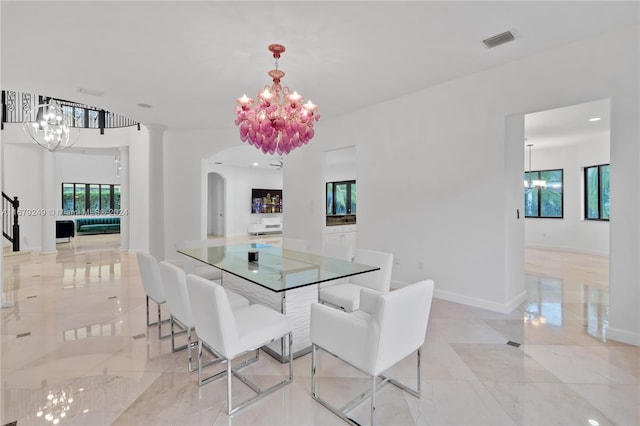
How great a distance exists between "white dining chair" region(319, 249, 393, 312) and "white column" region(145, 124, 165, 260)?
176 inches

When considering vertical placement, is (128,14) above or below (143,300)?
above

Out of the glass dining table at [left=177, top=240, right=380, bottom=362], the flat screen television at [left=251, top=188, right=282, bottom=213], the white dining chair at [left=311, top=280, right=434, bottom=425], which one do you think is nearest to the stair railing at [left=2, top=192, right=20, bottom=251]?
the flat screen television at [left=251, top=188, right=282, bottom=213]

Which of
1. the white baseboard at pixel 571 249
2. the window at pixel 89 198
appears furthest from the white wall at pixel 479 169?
the window at pixel 89 198

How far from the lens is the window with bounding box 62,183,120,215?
11750mm

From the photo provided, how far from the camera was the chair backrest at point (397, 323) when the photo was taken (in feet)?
5.23

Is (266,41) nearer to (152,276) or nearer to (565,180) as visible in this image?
(152,276)

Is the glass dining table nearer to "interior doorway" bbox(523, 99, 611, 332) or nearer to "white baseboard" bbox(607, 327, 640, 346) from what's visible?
"white baseboard" bbox(607, 327, 640, 346)

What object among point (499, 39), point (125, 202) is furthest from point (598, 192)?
point (125, 202)

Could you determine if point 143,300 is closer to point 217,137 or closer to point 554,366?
point 217,137

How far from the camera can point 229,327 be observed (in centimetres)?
179

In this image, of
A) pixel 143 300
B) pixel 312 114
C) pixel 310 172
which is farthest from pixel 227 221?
pixel 312 114

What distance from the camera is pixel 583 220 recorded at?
24.4 feet

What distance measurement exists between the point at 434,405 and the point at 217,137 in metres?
6.09

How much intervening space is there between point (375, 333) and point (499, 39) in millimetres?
2908
